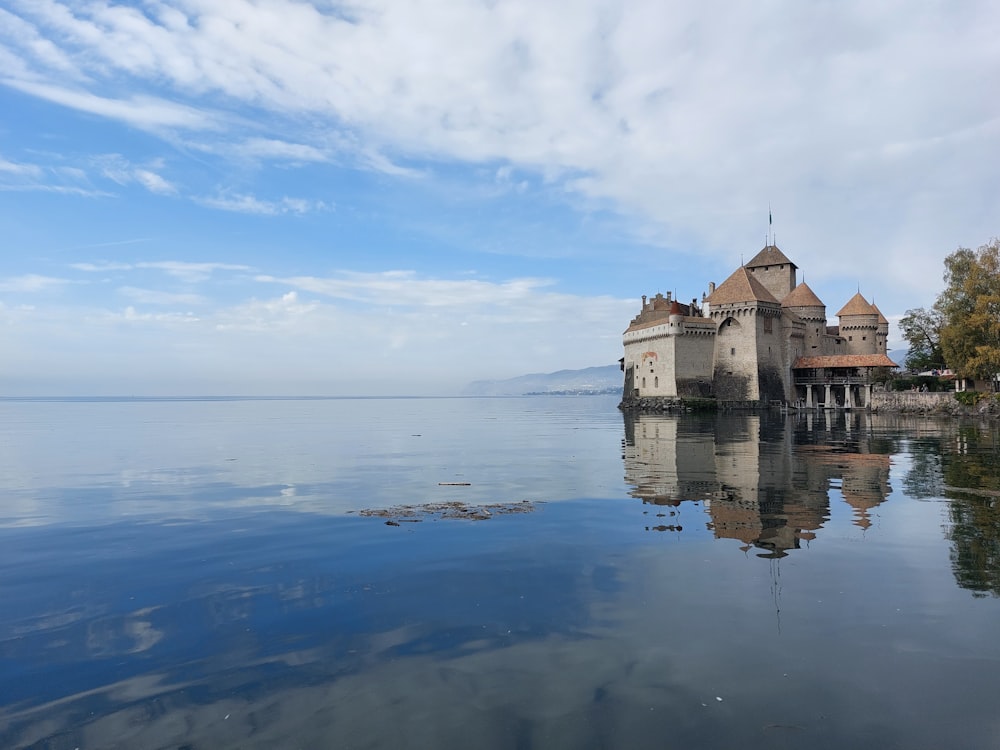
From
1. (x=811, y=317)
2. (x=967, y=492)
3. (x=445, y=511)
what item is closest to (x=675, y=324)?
(x=811, y=317)

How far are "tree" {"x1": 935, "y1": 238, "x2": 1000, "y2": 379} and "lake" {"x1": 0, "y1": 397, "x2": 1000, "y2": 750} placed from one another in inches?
1725

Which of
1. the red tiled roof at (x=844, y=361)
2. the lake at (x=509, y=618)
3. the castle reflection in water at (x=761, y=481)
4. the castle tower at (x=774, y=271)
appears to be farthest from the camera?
the castle tower at (x=774, y=271)

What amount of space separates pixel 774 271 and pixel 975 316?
98.4ft

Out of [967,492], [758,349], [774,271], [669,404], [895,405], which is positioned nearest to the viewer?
[967,492]

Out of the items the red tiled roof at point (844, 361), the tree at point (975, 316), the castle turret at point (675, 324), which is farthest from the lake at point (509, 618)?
the red tiled roof at point (844, 361)

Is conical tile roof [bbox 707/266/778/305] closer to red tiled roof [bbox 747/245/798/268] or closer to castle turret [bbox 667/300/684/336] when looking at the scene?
castle turret [bbox 667/300/684/336]

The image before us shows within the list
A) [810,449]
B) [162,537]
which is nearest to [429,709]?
[162,537]

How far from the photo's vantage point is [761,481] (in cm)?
1841

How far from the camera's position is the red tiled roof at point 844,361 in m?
71.8

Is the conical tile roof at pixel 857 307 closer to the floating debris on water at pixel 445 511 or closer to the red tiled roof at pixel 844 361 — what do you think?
the red tiled roof at pixel 844 361

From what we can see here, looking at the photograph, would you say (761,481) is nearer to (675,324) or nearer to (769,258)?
(675,324)

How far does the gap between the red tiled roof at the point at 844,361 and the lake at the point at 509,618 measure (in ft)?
195

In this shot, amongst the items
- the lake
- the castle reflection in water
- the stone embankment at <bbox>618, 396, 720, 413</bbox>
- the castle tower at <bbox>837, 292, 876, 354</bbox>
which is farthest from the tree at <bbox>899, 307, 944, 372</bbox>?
the lake

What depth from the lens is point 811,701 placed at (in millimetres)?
5613
